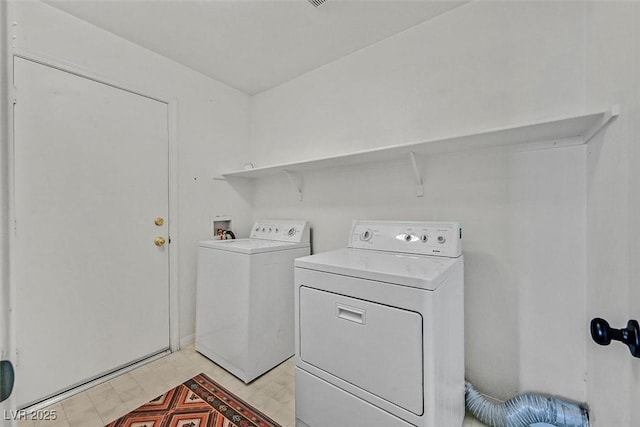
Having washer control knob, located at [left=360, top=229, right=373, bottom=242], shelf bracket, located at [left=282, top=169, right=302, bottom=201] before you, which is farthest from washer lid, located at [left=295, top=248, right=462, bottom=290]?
shelf bracket, located at [left=282, top=169, right=302, bottom=201]

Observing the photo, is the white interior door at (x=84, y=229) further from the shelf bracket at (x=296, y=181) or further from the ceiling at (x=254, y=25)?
the shelf bracket at (x=296, y=181)

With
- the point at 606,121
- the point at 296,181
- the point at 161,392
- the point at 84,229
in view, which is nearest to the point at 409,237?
the point at 606,121

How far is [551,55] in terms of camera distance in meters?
1.35

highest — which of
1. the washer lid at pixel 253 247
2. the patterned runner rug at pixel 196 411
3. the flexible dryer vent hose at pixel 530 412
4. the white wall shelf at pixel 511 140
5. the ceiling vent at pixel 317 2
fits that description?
the ceiling vent at pixel 317 2

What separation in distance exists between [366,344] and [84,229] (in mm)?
1896

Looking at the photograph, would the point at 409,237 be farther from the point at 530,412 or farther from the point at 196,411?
the point at 196,411

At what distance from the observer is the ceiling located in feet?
5.23

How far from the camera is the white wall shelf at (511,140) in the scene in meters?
1.10

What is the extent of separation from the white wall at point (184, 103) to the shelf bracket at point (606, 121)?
251cm

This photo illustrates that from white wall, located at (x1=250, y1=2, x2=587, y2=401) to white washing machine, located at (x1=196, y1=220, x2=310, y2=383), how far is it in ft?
2.36

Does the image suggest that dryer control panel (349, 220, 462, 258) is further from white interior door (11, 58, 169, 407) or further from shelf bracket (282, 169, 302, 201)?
white interior door (11, 58, 169, 407)

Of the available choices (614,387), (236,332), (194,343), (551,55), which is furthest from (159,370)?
(551,55)

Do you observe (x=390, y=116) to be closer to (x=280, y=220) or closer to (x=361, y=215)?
(x=361, y=215)

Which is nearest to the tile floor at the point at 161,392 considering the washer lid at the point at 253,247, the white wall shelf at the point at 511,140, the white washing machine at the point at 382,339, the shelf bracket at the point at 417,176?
the white washing machine at the point at 382,339
